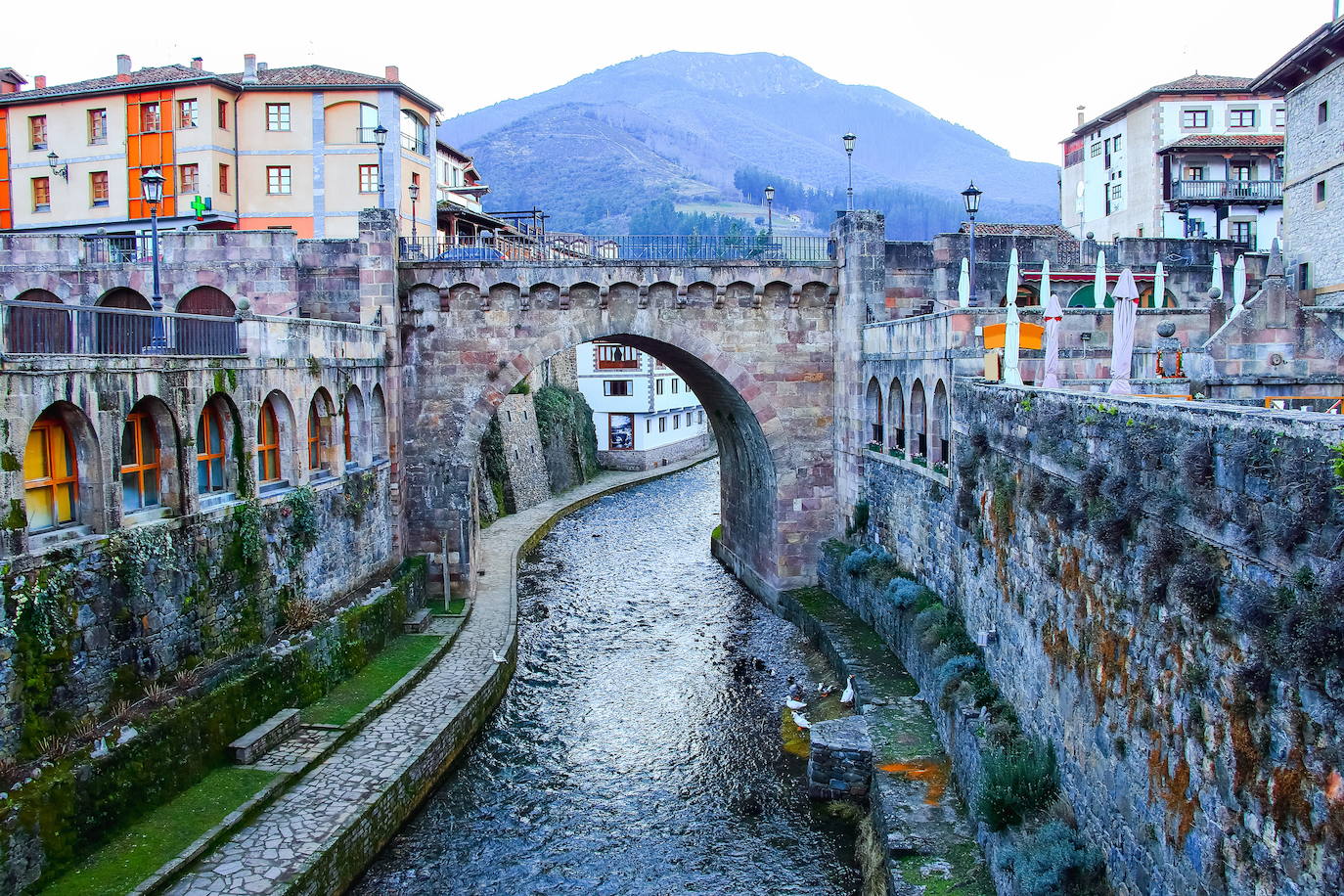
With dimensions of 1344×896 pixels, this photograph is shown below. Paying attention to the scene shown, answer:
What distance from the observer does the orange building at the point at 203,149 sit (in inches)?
1544

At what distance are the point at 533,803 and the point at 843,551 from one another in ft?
38.0

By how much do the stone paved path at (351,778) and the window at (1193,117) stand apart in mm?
41142

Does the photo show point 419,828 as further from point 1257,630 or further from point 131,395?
point 1257,630

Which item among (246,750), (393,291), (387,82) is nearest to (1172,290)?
(393,291)

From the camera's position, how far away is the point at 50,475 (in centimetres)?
1341

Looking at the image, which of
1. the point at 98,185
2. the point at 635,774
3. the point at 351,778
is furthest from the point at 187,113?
the point at 635,774

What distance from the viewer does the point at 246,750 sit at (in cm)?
1524

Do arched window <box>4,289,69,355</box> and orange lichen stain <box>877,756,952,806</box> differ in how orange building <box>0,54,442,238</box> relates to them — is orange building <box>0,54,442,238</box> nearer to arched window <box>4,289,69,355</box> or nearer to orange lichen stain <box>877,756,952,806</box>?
arched window <box>4,289,69,355</box>

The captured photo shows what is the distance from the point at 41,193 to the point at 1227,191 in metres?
49.5

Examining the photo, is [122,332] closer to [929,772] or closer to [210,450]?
[210,450]

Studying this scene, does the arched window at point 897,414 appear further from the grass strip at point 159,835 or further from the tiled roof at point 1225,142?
the tiled roof at point 1225,142

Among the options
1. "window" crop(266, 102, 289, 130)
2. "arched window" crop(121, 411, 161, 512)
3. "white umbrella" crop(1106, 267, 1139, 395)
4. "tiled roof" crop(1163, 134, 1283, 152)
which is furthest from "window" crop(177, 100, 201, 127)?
"tiled roof" crop(1163, 134, 1283, 152)

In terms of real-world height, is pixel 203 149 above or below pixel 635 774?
above

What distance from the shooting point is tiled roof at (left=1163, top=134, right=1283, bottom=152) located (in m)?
45.6
